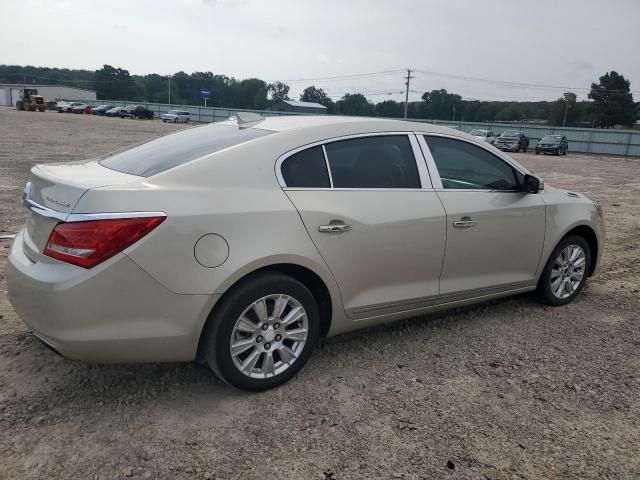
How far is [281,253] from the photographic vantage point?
121 inches

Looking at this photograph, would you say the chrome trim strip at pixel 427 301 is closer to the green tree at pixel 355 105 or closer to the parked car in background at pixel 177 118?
the parked car in background at pixel 177 118

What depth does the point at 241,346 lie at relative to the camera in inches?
121

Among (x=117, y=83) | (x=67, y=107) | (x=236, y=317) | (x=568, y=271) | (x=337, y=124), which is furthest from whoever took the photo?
(x=117, y=83)

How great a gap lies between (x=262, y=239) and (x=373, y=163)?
1.10 meters

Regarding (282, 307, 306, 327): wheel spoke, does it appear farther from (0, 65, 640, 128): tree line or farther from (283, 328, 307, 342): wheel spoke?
(0, 65, 640, 128): tree line

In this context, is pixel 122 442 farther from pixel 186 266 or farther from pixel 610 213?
pixel 610 213

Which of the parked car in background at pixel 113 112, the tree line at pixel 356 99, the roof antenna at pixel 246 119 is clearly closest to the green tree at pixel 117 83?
the tree line at pixel 356 99

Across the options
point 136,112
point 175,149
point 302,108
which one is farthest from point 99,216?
point 302,108

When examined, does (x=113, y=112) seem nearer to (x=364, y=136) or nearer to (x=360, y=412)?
(x=364, y=136)

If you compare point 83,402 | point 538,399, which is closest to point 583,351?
point 538,399

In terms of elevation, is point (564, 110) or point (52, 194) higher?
point (564, 110)

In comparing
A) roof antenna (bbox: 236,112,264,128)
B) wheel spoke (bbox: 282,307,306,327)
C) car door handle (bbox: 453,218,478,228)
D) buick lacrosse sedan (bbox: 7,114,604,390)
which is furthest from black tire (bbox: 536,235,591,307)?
roof antenna (bbox: 236,112,264,128)

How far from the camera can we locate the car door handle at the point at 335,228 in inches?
128

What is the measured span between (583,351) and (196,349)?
291cm
